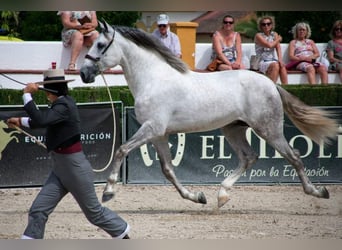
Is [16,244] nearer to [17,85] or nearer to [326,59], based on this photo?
[17,85]

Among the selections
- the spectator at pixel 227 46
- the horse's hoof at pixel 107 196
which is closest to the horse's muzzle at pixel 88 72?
the horse's hoof at pixel 107 196

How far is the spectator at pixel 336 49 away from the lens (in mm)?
12359

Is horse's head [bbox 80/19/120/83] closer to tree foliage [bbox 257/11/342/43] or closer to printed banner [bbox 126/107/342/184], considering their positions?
printed banner [bbox 126/107/342/184]

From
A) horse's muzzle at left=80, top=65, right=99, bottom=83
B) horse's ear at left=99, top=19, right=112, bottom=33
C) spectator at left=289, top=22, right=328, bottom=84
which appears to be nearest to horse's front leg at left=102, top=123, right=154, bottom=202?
horse's muzzle at left=80, top=65, right=99, bottom=83

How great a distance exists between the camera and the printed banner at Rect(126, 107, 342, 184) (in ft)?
35.8

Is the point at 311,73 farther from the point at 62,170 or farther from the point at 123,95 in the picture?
the point at 62,170

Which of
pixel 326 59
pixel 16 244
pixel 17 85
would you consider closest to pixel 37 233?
pixel 16 244

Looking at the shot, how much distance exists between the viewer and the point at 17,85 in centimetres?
1154

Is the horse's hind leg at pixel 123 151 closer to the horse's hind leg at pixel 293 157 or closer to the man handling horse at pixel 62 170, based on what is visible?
the horse's hind leg at pixel 293 157

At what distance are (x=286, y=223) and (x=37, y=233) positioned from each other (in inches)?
122

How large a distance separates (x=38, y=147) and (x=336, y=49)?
16.0ft

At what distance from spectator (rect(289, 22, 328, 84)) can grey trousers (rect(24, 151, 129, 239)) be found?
6413 mm

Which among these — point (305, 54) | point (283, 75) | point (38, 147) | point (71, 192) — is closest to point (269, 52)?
point (283, 75)

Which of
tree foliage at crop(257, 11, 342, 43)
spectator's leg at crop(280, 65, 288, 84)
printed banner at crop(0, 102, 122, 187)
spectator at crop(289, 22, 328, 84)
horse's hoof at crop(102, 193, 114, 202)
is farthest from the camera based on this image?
tree foliage at crop(257, 11, 342, 43)
